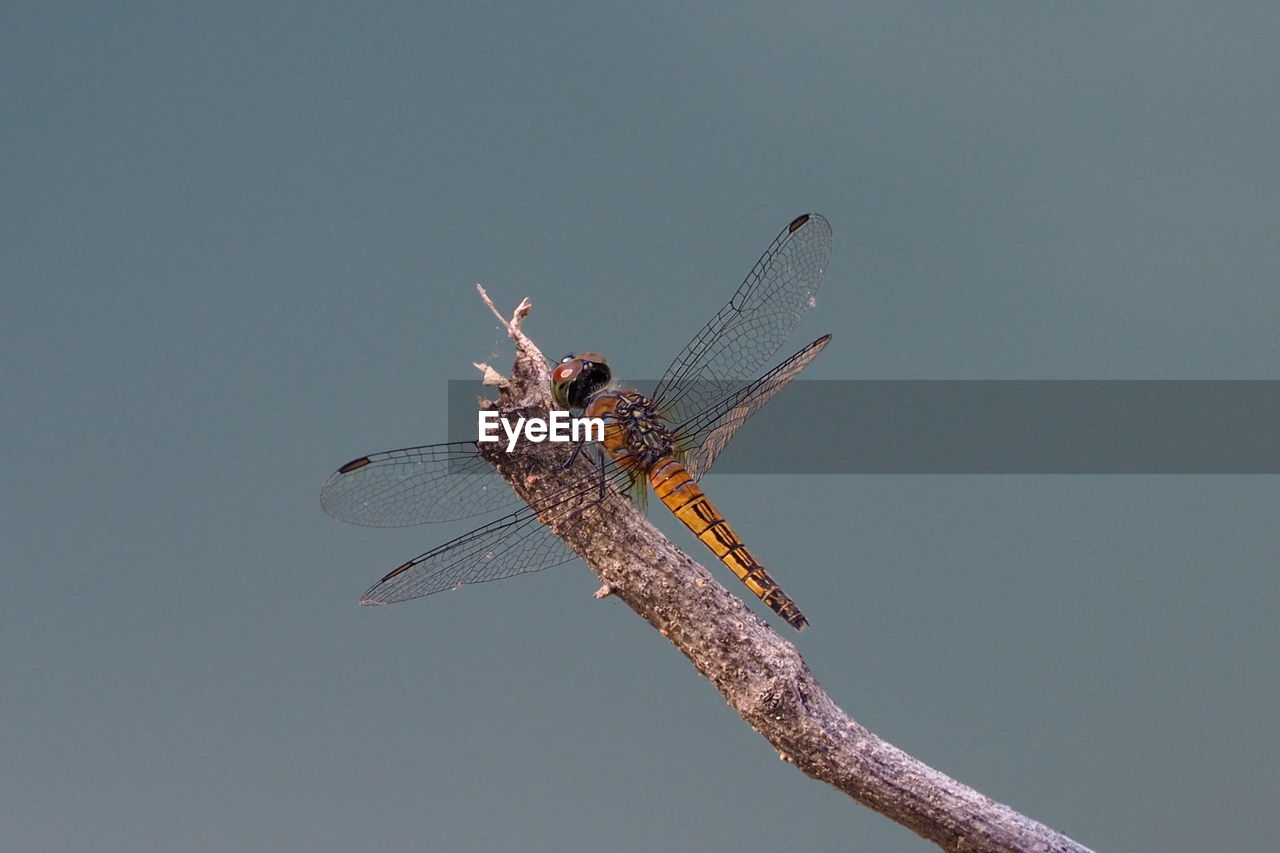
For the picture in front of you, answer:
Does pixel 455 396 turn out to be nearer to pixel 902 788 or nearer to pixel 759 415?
pixel 759 415

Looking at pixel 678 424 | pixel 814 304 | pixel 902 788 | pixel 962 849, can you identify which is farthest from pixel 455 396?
pixel 962 849

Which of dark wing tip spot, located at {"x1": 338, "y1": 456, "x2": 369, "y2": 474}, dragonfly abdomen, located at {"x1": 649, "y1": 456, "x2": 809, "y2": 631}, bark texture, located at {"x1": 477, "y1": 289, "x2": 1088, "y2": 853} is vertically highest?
dragonfly abdomen, located at {"x1": 649, "y1": 456, "x2": 809, "y2": 631}

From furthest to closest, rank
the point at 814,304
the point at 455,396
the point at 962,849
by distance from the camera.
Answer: the point at 814,304, the point at 962,849, the point at 455,396

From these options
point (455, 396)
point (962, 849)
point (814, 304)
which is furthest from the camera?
point (814, 304)

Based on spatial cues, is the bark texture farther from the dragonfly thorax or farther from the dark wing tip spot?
the dark wing tip spot

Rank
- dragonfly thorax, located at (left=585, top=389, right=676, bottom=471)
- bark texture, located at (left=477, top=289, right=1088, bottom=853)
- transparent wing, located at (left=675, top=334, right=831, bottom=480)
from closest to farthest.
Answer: bark texture, located at (left=477, top=289, right=1088, bottom=853) < dragonfly thorax, located at (left=585, top=389, right=676, bottom=471) < transparent wing, located at (left=675, top=334, right=831, bottom=480)
